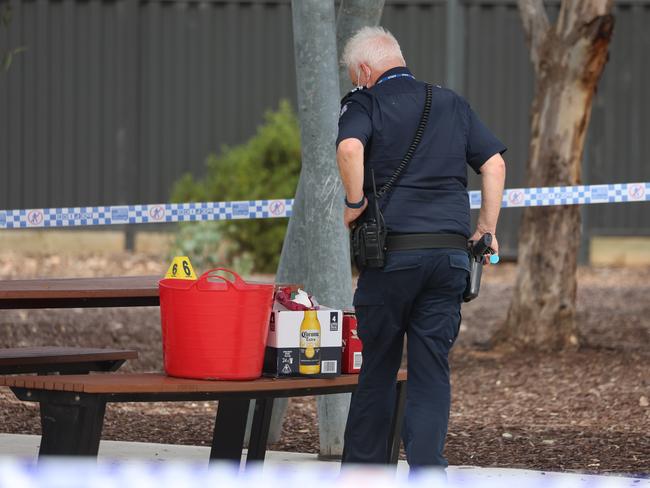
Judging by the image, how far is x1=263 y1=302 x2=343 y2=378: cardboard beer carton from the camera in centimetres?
488

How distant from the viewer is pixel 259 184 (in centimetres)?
1356

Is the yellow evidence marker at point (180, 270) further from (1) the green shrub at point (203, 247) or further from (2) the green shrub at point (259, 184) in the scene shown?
(2) the green shrub at point (259, 184)

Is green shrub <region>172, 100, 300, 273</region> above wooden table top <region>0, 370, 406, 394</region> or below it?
above

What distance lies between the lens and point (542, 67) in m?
9.44

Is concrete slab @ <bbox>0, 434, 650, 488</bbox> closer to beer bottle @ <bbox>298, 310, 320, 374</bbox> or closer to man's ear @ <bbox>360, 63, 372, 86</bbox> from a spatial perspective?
beer bottle @ <bbox>298, 310, 320, 374</bbox>

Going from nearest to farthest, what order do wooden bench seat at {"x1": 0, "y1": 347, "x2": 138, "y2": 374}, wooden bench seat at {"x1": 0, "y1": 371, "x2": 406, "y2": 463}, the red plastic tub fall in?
wooden bench seat at {"x1": 0, "y1": 371, "x2": 406, "y2": 463}, the red plastic tub, wooden bench seat at {"x1": 0, "y1": 347, "x2": 138, "y2": 374}

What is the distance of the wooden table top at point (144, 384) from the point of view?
14.8 feet

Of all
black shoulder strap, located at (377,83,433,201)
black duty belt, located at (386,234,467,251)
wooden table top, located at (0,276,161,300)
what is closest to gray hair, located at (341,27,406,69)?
black shoulder strap, located at (377,83,433,201)

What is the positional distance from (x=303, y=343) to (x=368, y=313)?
253 mm

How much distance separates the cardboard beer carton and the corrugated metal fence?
32.8 ft

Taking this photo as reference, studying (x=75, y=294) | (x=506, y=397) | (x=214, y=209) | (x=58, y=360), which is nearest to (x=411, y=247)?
(x=75, y=294)

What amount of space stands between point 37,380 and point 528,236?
5359 mm

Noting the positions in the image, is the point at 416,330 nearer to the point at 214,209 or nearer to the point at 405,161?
the point at 405,161

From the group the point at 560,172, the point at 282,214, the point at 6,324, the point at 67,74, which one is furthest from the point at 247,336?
the point at 67,74
